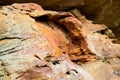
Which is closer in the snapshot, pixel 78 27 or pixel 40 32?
pixel 40 32

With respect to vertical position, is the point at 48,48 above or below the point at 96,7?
below

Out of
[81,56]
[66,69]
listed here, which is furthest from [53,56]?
[81,56]

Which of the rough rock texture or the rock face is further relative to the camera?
the rough rock texture

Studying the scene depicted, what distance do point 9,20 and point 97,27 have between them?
614 cm

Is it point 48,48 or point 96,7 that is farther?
point 96,7

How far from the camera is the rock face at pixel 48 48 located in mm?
8164

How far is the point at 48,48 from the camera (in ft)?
30.4

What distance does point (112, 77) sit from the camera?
37.3 feet

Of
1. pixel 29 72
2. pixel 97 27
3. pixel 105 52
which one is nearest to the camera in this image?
pixel 29 72

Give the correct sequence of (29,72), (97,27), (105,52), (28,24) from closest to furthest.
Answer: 1. (29,72)
2. (28,24)
3. (105,52)
4. (97,27)

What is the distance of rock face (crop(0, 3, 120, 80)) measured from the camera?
8.16 metres

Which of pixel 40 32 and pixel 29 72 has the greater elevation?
pixel 40 32

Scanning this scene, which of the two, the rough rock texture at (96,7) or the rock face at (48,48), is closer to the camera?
the rock face at (48,48)

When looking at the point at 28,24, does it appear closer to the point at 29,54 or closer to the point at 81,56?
the point at 29,54
